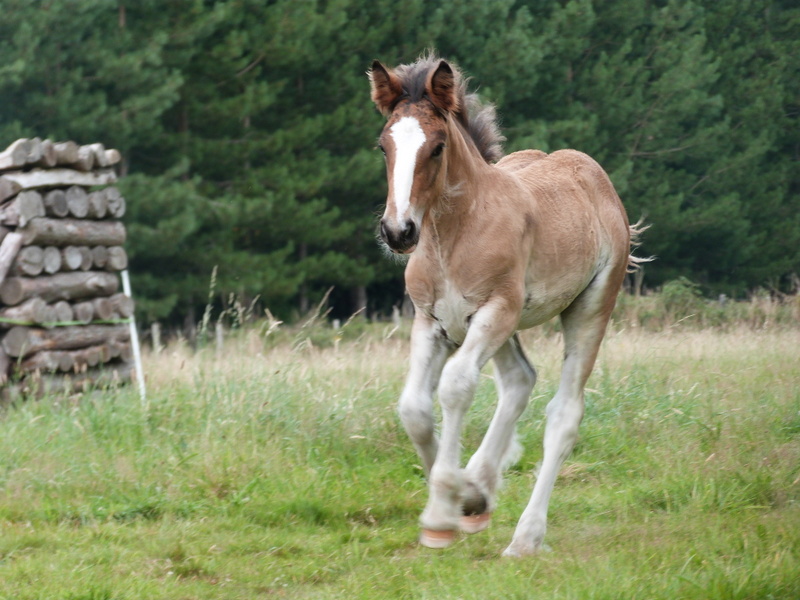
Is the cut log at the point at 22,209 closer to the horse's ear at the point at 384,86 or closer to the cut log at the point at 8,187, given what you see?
the cut log at the point at 8,187

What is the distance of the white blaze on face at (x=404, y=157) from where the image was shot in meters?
4.36

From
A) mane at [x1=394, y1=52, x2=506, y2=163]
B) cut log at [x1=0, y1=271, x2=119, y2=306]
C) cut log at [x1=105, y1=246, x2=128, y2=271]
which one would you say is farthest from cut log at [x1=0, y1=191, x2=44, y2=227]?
mane at [x1=394, y1=52, x2=506, y2=163]

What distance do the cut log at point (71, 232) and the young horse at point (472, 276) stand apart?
495cm

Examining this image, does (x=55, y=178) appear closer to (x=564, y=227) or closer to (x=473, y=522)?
(x=564, y=227)

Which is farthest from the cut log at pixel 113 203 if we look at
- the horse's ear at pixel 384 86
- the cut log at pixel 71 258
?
the horse's ear at pixel 384 86

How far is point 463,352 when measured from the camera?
4.78 m

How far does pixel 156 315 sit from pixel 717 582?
1893cm

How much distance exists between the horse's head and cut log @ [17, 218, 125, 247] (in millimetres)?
5051

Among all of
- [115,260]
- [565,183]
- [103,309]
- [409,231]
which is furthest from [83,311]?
[409,231]

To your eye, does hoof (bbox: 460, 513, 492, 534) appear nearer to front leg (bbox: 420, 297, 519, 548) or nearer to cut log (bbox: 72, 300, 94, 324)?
front leg (bbox: 420, 297, 519, 548)

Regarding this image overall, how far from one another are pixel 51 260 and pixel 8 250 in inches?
19.3

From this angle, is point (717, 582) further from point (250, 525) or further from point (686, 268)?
point (686, 268)

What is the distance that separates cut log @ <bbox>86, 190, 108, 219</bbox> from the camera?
31.7ft

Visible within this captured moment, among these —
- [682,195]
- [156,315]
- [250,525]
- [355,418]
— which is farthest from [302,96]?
[250,525]
